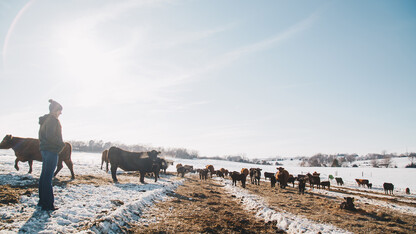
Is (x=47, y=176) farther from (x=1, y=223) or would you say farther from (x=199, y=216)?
(x=199, y=216)

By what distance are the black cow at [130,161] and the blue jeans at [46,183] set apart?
770 cm

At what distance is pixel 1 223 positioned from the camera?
3549 millimetres

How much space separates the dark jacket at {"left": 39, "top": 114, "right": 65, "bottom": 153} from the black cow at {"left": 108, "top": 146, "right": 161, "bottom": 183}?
7.86 m

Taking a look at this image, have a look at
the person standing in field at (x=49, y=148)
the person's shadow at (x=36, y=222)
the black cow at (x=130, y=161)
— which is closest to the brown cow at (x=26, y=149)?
the black cow at (x=130, y=161)

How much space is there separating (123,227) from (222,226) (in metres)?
2.65

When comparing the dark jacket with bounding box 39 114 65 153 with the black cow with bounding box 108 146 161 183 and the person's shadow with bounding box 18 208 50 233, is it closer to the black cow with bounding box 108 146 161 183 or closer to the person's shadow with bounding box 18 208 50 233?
the person's shadow with bounding box 18 208 50 233

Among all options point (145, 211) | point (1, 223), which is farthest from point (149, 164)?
point (1, 223)

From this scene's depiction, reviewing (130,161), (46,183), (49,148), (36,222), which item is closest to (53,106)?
(49,148)

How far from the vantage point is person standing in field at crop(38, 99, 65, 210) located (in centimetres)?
469

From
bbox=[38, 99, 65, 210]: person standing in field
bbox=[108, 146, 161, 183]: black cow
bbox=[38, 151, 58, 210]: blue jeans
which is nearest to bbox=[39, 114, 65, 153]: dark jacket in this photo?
bbox=[38, 99, 65, 210]: person standing in field

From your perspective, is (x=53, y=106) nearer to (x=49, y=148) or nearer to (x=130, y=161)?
(x=49, y=148)

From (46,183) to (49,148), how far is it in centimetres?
85

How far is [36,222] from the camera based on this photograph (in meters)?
3.78

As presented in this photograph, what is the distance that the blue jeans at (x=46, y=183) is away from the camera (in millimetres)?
4664
